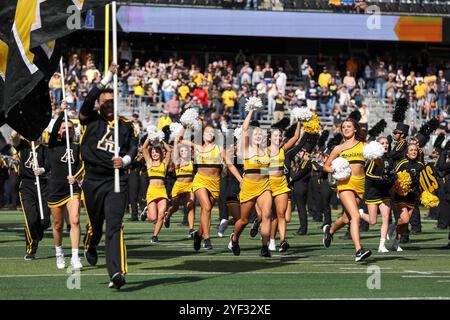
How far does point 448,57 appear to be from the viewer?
5319 centimetres

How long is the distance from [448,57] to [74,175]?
3710 cm

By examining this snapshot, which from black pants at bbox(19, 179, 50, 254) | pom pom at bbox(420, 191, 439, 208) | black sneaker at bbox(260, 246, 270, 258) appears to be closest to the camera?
black sneaker at bbox(260, 246, 270, 258)

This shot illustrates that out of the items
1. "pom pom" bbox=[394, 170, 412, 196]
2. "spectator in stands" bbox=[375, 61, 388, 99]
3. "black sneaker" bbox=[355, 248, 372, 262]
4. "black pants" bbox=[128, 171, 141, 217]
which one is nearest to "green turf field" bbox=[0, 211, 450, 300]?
"black sneaker" bbox=[355, 248, 372, 262]

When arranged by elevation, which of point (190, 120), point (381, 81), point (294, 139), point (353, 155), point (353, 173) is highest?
point (381, 81)

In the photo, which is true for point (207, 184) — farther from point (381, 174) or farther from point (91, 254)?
point (91, 254)

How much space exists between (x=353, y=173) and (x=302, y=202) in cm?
833

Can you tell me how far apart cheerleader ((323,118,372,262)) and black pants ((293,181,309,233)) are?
23.0ft

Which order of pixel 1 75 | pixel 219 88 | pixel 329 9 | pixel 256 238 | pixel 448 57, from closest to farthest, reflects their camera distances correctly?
1. pixel 1 75
2. pixel 256 238
3. pixel 219 88
4. pixel 329 9
5. pixel 448 57

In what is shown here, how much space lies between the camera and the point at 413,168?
21.1m

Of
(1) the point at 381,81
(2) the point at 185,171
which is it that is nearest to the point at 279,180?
(2) the point at 185,171

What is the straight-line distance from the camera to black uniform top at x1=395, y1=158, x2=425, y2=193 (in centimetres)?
2088

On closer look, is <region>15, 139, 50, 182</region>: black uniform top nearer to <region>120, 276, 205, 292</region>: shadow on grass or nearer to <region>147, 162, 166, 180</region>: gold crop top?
<region>147, 162, 166, 180</region>: gold crop top
